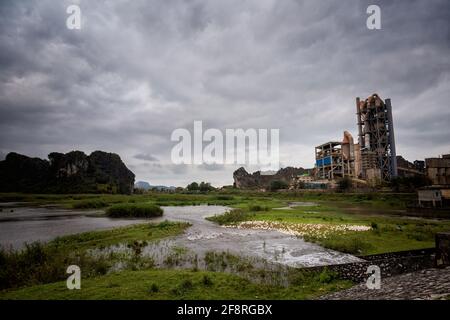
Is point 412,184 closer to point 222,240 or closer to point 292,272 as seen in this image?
point 222,240

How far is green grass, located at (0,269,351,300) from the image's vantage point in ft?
33.5

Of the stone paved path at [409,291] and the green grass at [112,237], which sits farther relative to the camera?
the green grass at [112,237]

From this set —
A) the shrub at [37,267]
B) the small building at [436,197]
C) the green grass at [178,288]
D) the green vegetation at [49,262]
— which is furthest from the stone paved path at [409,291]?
the small building at [436,197]

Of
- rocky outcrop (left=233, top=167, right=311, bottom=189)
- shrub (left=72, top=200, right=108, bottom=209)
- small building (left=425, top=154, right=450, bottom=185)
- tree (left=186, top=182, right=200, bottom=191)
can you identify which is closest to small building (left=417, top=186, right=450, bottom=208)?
small building (left=425, top=154, right=450, bottom=185)

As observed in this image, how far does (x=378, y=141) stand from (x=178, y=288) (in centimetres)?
9587

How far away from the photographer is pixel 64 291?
10539mm

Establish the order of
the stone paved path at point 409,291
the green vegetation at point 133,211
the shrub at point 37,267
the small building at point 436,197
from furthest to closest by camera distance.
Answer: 1. the green vegetation at point 133,211
2. the small building at point 436,197
3. the shrub at point 37,267
4. the stone paved path at point 409,291

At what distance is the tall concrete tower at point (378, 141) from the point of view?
86.4 metres

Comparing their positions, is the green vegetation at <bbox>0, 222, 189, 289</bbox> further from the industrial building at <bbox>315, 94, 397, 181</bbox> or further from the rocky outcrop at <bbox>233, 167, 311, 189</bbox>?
the rocky outcrop at <bbox>233, 167, 311, 189</bbox>

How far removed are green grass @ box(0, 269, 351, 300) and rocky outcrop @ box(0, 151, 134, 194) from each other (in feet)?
450

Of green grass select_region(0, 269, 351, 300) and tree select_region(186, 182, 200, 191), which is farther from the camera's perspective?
tree select_region(186, 182, 200, 191)

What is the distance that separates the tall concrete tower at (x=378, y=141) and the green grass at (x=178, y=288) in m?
85.2

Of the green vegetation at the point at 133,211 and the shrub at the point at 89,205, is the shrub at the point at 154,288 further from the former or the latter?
the shrub at the point at 89,205
